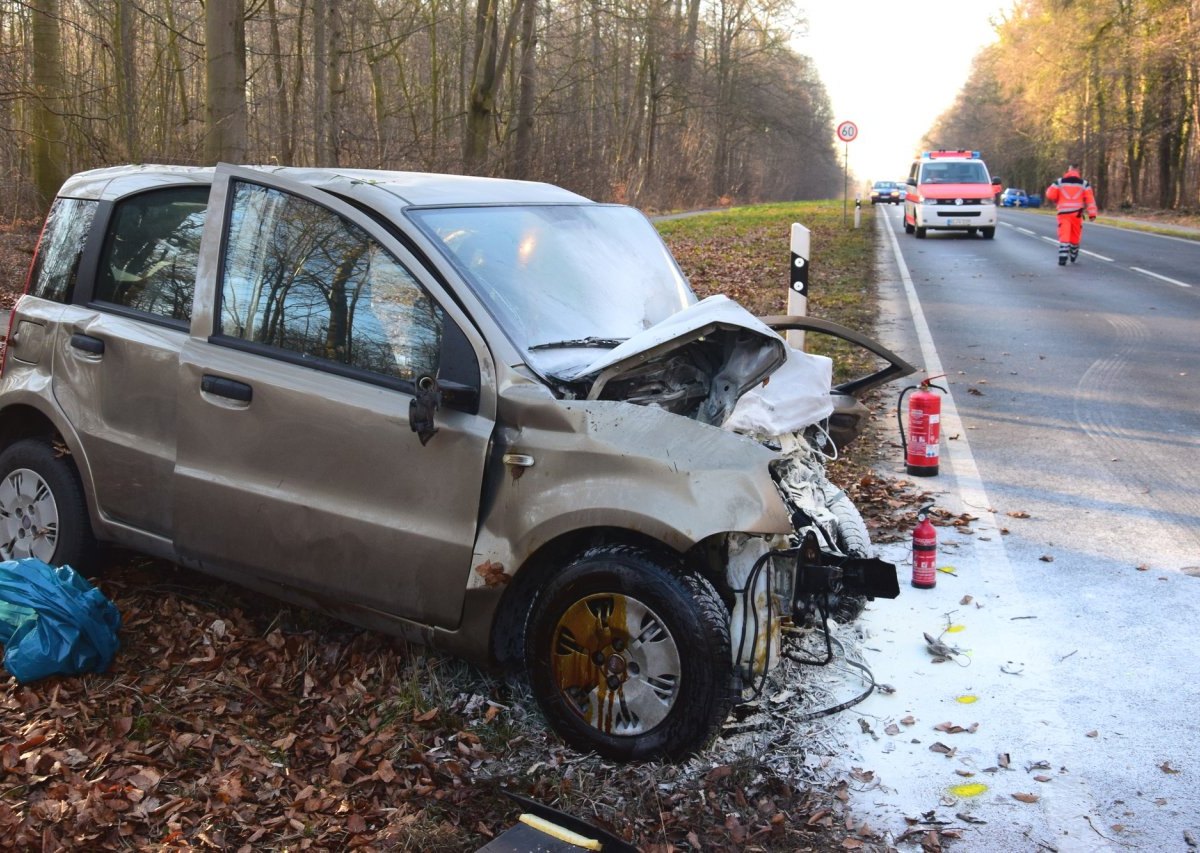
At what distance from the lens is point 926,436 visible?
6973 mm

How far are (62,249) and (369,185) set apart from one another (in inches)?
69.7

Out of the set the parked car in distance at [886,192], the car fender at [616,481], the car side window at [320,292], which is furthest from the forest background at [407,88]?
the parked car in distance at [886,192]

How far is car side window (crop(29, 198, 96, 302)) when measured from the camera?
5039mm

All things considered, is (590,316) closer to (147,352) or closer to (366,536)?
(366,536)

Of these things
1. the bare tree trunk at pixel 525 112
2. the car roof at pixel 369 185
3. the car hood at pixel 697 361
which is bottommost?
the car hood at pixel 697 361

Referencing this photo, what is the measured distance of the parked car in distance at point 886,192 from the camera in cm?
6806

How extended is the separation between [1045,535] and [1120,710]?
1.97m

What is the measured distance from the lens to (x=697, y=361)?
4422 millimetres

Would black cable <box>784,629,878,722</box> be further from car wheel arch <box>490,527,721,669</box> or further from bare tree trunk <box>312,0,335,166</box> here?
bare tree trunk <box>312,0,335,166</box>

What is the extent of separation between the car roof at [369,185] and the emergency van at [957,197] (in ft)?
85.1

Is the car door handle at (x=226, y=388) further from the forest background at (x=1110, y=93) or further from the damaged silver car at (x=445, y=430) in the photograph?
the forest background at (x=1110, y=93)

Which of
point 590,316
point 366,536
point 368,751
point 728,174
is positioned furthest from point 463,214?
point 728,174

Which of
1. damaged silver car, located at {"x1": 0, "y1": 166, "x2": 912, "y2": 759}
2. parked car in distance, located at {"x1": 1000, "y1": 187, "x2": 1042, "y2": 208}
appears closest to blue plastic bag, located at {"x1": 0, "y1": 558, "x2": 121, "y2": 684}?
damaged silver car, located at {"x1": 0, "y1": 166, "x2": 912, "y2": 759}

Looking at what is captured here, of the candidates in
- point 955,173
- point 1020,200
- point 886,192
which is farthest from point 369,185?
point 1020,200
